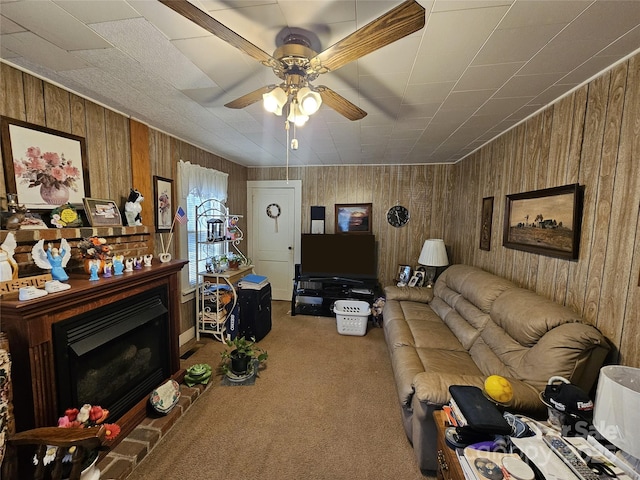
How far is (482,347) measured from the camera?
225cm

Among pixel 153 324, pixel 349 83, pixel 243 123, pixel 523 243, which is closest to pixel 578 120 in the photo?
pixel 523 243

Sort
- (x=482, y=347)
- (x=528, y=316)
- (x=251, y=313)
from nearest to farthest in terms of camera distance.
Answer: (x=528, y=316) → (x=482, y=347) → (x=251, y=313)

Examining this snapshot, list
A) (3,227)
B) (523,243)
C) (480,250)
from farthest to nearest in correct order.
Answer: (480,250) < (523,243) < (3,227)

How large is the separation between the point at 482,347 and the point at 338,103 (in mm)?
2194

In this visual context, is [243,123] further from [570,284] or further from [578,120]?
[570,284]

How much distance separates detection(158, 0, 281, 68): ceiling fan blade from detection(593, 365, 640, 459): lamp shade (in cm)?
197

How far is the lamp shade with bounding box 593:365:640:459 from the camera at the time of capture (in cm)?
99

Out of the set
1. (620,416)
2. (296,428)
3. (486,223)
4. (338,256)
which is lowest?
(296,428)

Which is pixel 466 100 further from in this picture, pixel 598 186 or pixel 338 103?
pixel 338 103

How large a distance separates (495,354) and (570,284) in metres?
0.72

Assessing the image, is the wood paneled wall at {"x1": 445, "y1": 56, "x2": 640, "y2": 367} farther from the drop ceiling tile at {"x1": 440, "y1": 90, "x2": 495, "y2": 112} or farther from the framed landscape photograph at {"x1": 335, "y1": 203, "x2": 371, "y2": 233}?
→ the framed landscape photograph at {"x1": 335, "y1": 203, "x2": 371, "y2": 233}

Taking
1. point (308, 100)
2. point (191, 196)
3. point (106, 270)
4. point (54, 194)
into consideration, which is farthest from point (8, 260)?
point (191, 196)

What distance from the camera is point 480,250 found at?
3.45m

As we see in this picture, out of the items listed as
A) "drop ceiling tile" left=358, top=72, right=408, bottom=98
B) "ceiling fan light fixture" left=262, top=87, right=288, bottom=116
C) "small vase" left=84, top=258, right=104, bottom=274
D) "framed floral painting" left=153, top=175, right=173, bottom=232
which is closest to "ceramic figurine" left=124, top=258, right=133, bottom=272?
"small vase" left=84, top=258, right=104, bottom=274
